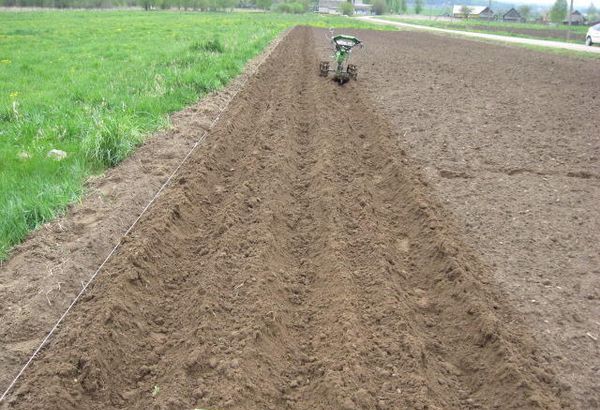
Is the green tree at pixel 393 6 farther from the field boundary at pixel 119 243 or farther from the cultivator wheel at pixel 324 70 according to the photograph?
the field boundary at pixel 119 243

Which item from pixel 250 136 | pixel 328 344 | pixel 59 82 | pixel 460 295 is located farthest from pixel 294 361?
pixel 59 82

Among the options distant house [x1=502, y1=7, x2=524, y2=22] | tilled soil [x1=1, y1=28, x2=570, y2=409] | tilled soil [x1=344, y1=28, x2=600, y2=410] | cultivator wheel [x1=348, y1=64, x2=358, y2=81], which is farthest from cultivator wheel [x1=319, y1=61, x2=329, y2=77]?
distant house [x1=502, y1=7, x2=524, y2=22]

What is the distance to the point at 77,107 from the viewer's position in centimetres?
992

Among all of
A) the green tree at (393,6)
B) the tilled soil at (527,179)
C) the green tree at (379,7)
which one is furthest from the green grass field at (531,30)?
the green tree at (393,6)

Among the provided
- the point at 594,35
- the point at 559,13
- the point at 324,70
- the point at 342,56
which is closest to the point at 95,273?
the point at 342,56

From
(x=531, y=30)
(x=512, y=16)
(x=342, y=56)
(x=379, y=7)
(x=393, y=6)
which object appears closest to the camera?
(x=342, y=56)

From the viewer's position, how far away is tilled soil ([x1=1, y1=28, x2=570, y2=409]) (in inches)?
138

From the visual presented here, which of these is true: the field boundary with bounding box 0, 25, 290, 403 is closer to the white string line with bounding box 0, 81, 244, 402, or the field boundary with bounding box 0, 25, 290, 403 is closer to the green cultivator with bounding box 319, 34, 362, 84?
the white string line with bounding box 0, 81, 244, 402

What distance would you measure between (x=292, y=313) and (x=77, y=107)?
7.53 m

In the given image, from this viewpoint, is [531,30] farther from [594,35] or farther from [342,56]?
[342,56]

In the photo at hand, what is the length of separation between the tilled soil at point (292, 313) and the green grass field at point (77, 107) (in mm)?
1311

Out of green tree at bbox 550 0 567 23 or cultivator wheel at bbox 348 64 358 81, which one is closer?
cultivator wheel at bbox 348 64 358 81

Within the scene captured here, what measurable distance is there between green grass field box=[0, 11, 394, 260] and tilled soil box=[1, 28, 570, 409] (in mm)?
1311

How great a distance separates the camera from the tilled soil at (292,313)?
11.5 ft
